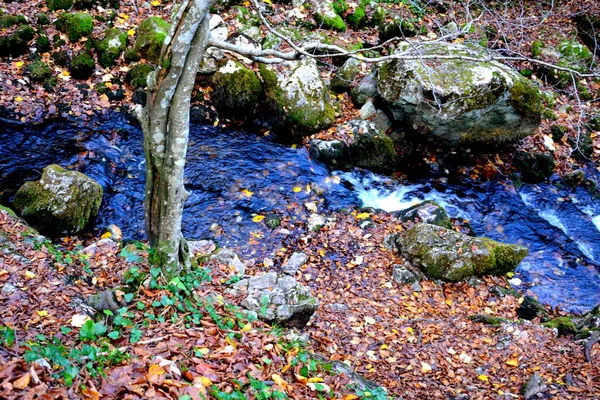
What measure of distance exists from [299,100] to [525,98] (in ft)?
15.6

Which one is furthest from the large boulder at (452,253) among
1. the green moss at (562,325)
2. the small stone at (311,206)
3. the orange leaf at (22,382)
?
the orange leaf at (22,382)

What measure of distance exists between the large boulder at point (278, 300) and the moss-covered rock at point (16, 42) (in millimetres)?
8140

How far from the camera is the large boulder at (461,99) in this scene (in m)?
9.04

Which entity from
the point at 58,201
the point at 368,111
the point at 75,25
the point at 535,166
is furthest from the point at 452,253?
the point at 75,25

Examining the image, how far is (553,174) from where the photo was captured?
1016 cm

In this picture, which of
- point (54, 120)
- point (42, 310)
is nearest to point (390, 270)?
point (42, 310)

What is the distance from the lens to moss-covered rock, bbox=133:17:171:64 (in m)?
9.97

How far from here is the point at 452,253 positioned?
703 centimetres

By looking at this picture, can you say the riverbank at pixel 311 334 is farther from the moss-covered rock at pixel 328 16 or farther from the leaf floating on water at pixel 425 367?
the moss-covered rock at pixel 328 16

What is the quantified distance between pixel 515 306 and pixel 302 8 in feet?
30.4

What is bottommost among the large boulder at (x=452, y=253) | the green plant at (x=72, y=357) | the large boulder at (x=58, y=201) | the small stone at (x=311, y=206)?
the large boulder at (x=452, y=253)

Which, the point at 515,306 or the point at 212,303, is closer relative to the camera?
the point at 212,303

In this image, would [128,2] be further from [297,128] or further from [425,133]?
[425,133]

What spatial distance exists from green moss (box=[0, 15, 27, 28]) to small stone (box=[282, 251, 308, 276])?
844 centimetres
